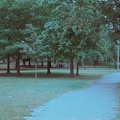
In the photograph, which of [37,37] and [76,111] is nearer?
[76,111]

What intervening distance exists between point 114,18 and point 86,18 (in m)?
2.47

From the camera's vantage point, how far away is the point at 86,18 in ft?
51.8

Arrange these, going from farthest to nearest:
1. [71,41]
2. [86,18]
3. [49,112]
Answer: [71,41] → [86,18] → [49,112]

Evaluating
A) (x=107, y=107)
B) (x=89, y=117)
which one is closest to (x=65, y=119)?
(x=89, y=117)

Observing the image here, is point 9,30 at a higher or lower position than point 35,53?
higher

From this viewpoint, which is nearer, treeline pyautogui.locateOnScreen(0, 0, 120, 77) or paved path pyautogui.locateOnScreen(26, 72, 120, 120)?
paved path pyautogui.locateOnScreen(26, 72, 120, 120)

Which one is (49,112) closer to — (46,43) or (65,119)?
(65,119)

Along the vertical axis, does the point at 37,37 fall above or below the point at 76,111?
→ above

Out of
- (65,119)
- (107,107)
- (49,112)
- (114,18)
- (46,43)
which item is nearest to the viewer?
(65,119)

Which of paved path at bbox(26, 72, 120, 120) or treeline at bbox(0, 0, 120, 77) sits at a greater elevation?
treeline at bbox(0, 0, 120, 77)

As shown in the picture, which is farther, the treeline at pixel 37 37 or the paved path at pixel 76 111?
the treeline at pixel 37 37

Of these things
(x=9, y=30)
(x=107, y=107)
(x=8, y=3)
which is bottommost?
(x=107, y=107)

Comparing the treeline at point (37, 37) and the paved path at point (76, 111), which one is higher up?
the treeline at point (37, 37)

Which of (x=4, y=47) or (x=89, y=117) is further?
(x=4, y=47)
